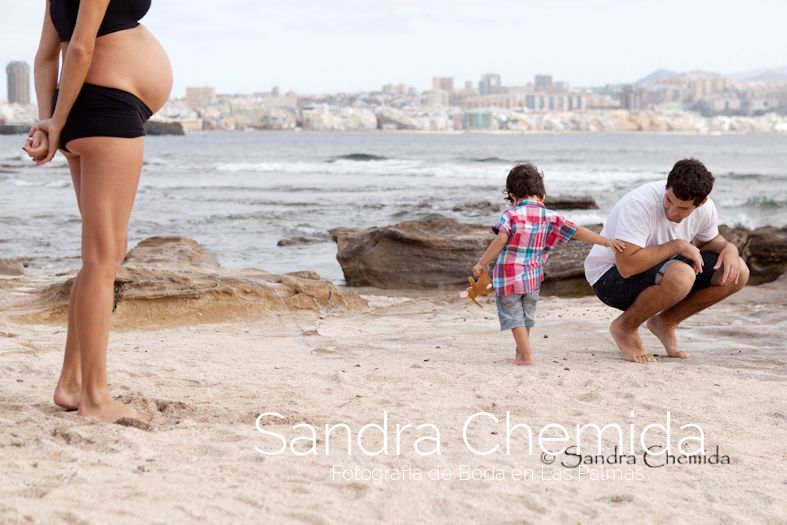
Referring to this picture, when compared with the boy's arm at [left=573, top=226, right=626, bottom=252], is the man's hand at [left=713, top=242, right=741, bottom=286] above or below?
below

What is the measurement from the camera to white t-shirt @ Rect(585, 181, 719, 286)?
16.5ft

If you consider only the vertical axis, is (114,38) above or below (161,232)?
above

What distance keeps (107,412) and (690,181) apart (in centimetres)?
291

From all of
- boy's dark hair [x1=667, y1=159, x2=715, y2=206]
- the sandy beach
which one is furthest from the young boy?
boy's dark hair [x1=667, y1=159, x2=715, y2=206]

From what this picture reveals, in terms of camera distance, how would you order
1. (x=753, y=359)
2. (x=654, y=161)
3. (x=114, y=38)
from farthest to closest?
(x=654, y=161) → (x=753, y=359) → (x=114, y=38)

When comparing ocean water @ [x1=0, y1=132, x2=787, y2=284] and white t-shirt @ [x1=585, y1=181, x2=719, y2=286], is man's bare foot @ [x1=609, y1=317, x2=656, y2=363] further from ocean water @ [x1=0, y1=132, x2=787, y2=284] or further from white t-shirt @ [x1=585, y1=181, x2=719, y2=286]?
ocean water @ [x1=0, y1=132, x2=787, y2=284]

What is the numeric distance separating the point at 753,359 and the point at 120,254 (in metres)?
3.35

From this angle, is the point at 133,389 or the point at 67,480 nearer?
the point at 67,480

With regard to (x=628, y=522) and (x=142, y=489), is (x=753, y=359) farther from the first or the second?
(x=142, y=489)

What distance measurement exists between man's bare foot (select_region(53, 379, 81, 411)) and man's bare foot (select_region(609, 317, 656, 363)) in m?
2.83

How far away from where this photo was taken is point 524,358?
5.03 meters

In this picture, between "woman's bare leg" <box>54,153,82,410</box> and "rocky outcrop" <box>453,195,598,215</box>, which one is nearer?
"woman's bare leg" <box>54,153,82,410</box>

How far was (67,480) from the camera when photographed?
2781mm

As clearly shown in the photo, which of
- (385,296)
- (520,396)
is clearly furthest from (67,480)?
(385,296)
